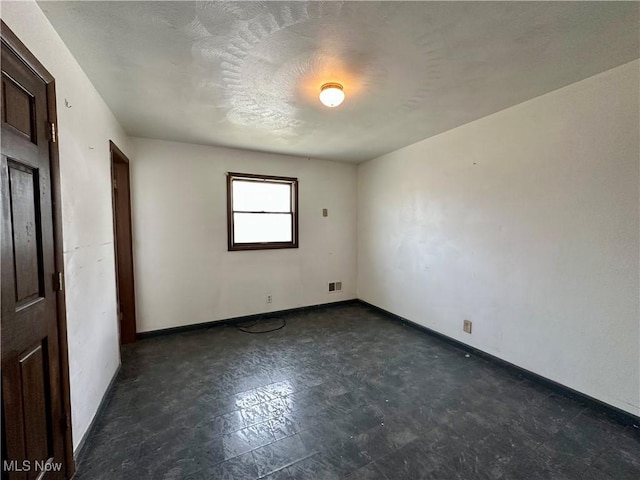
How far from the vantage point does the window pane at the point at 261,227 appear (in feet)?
12.7

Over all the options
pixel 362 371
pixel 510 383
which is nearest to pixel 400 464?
pixel 362 371

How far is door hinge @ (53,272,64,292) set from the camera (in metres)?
1.37

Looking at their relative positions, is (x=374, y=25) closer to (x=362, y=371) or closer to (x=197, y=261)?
(x=362, y=371)

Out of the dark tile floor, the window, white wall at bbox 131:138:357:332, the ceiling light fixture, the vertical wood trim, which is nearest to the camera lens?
the dark tile floor

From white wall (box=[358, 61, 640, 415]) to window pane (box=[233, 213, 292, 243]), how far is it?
1.94 meters

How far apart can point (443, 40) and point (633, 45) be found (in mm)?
1205

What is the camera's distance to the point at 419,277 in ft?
11.6

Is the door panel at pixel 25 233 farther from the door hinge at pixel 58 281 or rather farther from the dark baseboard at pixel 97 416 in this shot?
the dark baseboard at pixel 97 416

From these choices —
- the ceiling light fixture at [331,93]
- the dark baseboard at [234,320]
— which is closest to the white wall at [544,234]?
the dark baseboard at [234,320]

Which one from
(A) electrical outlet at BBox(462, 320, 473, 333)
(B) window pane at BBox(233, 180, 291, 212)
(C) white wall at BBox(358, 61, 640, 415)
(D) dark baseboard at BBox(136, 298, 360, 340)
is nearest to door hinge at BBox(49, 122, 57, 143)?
(B) window pane at BBox(233, 180, 291, 212)

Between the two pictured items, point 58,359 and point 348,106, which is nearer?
point 58,359

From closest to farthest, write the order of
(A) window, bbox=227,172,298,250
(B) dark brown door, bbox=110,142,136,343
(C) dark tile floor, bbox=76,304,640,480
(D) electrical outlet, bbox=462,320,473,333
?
(C) dark tile floor, bbox=76,304,640,480, (D) electrical outlet, bbox=462,320,473,333, (B) dark brown door, bbox=110,142,136,343, (A) window, bbox=227,172,298,250

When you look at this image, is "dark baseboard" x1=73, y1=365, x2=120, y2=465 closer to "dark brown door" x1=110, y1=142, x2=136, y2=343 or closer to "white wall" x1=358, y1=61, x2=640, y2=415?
"dark brown door" x1=110, y1=142, x2=136, y2=343

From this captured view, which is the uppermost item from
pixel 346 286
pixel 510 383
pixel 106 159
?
pixel 106 159
